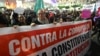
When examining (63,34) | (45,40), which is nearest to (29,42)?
(45,40)

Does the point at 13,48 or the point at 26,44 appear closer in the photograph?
the point at 13,48

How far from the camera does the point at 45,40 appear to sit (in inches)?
214

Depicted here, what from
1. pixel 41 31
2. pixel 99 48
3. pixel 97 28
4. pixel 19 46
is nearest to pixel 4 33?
pixel 19 46

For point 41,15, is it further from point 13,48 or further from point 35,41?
point 13,48

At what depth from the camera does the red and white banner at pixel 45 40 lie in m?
4.22

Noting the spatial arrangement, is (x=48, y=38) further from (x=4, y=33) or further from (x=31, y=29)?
(x=4, y=33)

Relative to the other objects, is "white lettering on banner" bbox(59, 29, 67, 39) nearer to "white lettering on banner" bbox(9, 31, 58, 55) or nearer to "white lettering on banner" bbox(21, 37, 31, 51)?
"white lettering on banner" bbox(9, 31, 58, 55)

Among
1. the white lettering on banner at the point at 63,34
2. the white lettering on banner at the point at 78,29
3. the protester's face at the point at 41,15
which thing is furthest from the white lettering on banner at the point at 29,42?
the protester's face at the point at 41,15

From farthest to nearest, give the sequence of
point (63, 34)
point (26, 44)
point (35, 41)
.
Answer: point (63, 34)
point (35, 41)
point (26, 44)

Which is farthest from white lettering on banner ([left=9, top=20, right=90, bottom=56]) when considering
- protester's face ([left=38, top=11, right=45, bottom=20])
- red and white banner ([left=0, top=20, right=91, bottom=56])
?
protester's face ([left=38, top=11, right=45, bottom=20])

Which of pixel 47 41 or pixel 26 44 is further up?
pixel 26 44

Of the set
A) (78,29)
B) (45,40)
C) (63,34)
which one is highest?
(45,40)

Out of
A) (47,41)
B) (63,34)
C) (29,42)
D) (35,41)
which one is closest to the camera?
(29,42)

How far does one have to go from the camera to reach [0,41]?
13.1 feet
